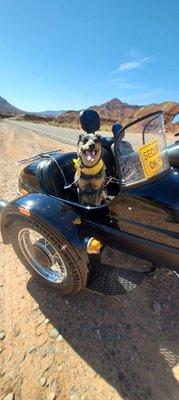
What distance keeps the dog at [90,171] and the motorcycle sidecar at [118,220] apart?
0.55 ft

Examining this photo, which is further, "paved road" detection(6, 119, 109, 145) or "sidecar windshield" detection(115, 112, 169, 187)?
"paved road" detection(6, 119, 109, 145)

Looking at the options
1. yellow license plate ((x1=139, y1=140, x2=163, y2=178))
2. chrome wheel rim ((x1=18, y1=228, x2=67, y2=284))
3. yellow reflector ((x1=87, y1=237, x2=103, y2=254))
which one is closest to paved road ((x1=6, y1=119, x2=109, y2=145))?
chrome wheel rim ((x1=18, y1=228, x2=67, y2=284))

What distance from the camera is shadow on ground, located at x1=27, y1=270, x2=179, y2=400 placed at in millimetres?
2510

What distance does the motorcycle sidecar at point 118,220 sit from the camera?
2730mm

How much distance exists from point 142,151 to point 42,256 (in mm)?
1539

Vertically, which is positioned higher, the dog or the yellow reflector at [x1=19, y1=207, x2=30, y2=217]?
the dog

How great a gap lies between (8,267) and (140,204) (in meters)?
2.06

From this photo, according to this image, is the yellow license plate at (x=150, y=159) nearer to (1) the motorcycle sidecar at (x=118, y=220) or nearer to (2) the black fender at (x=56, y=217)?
(1) the motorcycle sidecar at (x=118, y=220)

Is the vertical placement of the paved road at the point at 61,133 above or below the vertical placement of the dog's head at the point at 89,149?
below

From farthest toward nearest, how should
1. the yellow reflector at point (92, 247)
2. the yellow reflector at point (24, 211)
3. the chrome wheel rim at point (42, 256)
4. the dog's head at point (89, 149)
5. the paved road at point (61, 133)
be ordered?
the paved road at point (61, 133)
the chrome wheel rim at point (42, 256)
the yellow reflector at point (24, 211)
the dog's head at point (89, 149)
the yellow reflector at point (92, 247)

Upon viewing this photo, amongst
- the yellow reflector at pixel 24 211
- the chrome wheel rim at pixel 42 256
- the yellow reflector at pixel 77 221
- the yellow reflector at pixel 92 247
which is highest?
the yellow reflector at pixel 24 211

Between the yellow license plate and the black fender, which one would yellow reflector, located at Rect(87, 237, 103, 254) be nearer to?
the black fender

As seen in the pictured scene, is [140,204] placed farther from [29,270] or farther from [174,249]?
[29,270]

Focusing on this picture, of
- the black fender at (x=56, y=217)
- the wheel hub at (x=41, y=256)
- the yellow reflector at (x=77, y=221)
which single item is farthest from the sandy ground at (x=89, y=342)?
the yellow reflector at (x=77, y=221)
